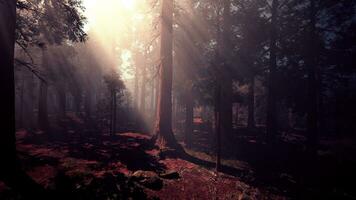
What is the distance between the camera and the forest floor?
659cm

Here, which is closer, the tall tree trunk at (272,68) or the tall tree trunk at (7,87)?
the tall tree trunk at (7,87)

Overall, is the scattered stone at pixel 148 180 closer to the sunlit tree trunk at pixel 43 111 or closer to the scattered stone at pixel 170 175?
the scattered stone at pixel 170 175

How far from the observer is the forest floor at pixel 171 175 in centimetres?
659

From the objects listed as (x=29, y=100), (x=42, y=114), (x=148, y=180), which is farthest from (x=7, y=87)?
(x=29, y=100)

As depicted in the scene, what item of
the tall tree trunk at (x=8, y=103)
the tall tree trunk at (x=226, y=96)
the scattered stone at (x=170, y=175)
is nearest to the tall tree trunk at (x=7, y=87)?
the tall tree trunk at (x=8, y=103)

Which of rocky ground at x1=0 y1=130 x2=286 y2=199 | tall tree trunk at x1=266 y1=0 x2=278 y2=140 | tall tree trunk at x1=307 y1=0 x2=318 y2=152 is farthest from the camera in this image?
tall tree trunk at x1=266 y1=0 x2=278 y2=140

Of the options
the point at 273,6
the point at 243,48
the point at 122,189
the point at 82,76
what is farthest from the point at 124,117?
the point at 122,189

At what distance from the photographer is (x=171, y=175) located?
8109 millimetres

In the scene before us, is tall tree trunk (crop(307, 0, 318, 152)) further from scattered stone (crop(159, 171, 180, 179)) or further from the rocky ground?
scattered stone (crop(159, 171, 180, 179))

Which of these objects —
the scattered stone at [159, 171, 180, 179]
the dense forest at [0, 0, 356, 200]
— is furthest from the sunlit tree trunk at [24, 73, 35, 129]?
the scattered stone at [159, 171, 180, 179]

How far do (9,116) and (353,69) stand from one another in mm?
21604

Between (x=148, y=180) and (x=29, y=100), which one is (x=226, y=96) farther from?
(x=29, y=100)

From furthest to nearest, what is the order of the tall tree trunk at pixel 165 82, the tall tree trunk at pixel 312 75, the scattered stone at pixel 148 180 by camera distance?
1. the tall tree trunk at pixel 312 75
2. the tall tree trunk at pixel 165 82
3. the scattered stone at pixel 148 180

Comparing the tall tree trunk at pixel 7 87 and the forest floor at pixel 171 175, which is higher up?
the tall tree trunk at pixel 7 87
